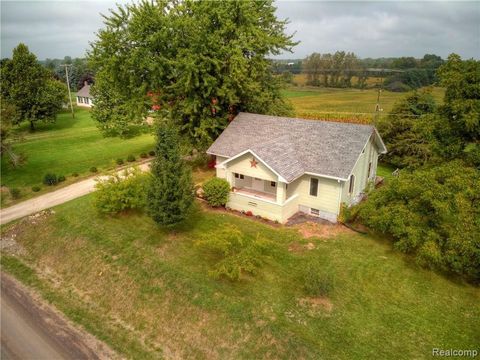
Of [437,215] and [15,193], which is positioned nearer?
[437,215]

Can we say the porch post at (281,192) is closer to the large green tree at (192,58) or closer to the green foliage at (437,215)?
the green foliage at (437,215)

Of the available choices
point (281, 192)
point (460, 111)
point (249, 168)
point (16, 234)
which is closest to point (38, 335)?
point (16, 234)

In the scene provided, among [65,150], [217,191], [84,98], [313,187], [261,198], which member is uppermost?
[84,98]

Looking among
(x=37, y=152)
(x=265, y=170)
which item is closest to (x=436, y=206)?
(x=265, y=170)

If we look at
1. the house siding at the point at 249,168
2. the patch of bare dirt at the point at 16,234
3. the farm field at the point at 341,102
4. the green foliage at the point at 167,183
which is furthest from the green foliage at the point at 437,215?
the farm field at the point at 341,102

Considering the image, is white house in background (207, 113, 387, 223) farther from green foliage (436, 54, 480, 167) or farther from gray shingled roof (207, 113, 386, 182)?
green foliage (436, 54, 480, 167)

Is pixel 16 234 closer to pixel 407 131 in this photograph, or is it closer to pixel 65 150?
pixel 65 150
